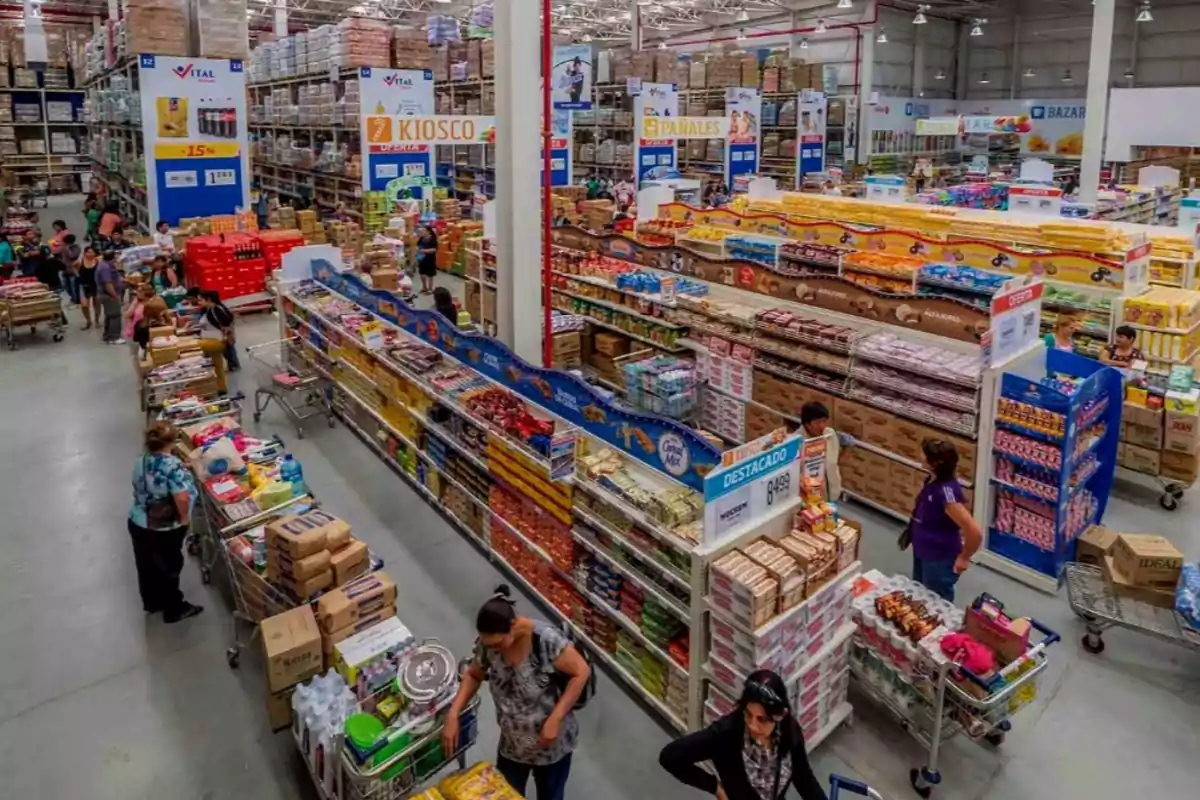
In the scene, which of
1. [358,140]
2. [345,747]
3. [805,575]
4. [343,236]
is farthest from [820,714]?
[358,140]

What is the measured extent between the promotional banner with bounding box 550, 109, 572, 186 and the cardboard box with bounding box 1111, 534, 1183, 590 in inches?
532

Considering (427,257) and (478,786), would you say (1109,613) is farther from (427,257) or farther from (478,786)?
(427,257)

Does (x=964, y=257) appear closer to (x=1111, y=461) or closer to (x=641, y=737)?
(x=1111, y=461)

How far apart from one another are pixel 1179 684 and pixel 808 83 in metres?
19.0

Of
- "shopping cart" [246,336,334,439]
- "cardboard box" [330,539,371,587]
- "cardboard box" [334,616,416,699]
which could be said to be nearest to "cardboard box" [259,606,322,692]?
"cardboard box" [334,616,416,699]

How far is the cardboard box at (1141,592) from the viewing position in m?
5.46

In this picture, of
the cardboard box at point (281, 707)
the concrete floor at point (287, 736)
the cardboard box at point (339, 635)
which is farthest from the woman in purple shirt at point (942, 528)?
the cardboard box at point (281, 707)

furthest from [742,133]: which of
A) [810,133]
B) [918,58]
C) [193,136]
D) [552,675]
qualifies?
[552,675]

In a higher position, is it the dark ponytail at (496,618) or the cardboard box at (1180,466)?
the dark ponytail at (496,618)

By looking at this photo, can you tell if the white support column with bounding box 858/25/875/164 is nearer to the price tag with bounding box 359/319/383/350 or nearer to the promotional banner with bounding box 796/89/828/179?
the promotional banner with bounding box 796/89/828/179

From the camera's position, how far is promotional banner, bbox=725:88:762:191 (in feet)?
63.7

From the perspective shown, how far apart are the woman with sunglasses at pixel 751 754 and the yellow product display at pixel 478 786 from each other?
2.10 ft

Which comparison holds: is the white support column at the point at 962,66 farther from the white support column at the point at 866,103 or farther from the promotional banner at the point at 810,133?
the promotional banner at the point at 810,133

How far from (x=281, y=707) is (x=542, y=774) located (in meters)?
1.55
